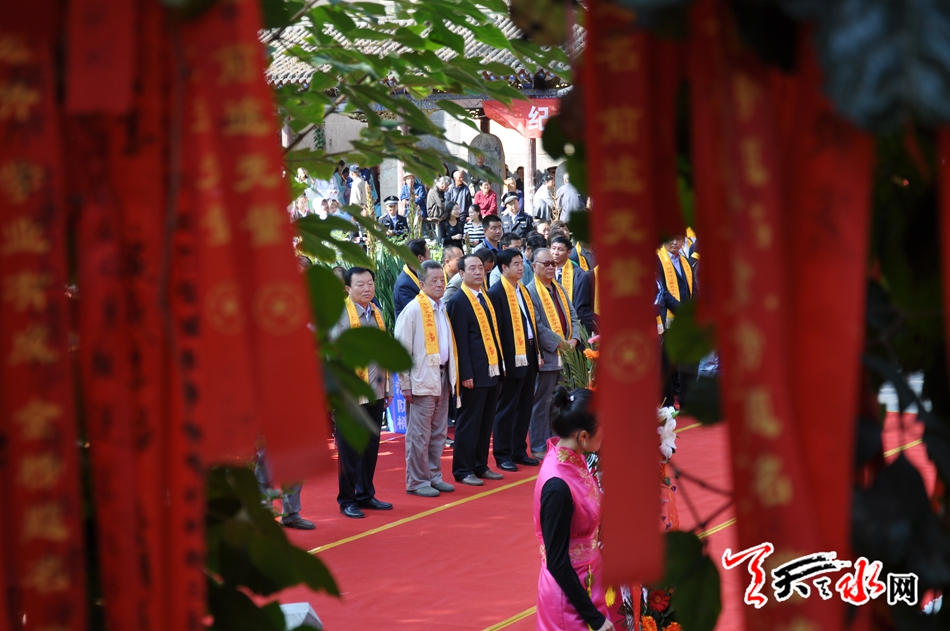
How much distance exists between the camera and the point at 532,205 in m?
15.1

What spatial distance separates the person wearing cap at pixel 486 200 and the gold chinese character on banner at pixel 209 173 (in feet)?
45.3

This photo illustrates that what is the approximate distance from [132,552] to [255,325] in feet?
0.81

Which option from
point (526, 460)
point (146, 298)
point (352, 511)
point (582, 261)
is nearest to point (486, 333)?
point (526, 460)

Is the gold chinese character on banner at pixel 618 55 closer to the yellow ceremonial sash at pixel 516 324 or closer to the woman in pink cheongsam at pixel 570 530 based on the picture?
the woman in pink cheongsam at pixel 570 530

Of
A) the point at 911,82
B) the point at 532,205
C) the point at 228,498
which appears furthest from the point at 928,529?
the point at 532,205

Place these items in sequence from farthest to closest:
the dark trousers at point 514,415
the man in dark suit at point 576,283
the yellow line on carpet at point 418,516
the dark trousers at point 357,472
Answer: the man in dark suit at point 576,283, the dark trousers at point 514,415, the dark trousers at point 357,472, the yellow line on carpet at point 418,516

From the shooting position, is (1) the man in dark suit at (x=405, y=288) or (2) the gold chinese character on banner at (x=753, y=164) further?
(1) the man in dark suit at (x=405, y=288)

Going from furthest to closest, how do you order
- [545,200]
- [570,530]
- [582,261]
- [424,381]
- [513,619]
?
[545,200]
[582,261]
[424,381]
[513,619]
[570,530]

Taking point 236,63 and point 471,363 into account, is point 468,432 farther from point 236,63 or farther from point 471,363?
point 236,63

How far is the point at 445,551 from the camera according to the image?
484 cm

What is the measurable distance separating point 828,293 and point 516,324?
5.73 m

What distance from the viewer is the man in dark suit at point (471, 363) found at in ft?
20.2

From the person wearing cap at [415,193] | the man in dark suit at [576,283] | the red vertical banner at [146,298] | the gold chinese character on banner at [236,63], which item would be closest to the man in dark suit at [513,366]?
the man in dark suit at [576,283]

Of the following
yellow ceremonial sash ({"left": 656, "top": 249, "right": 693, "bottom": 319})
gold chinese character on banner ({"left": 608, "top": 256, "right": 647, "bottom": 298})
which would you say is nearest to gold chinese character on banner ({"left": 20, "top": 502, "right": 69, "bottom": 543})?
gold chinese character on banner ({"left": 608, "top": 256, "right": 647, "bottom": 298})
